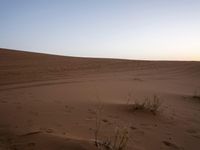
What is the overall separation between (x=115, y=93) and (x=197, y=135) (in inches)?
147

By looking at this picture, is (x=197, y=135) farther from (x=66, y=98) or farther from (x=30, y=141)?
(x=66, y=98)

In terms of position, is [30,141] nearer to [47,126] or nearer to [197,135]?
[47,126]

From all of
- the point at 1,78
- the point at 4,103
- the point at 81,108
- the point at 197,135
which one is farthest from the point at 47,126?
the point at 1,78

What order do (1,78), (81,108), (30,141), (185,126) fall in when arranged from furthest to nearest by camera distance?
(1,78)
(81,108)
(185,126)
(30,141)

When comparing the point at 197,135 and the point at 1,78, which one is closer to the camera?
the point at 197,135

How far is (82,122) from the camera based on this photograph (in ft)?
14.4

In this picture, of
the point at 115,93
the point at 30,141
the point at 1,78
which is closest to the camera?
the point at 30,141

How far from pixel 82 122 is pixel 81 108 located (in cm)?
100

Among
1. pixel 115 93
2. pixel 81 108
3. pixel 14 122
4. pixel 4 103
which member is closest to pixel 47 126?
pixel 14 122

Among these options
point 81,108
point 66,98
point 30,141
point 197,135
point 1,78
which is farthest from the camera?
point 1,78

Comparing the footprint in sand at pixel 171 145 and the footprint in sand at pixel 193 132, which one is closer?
the footprint in sand at pixel 171 145

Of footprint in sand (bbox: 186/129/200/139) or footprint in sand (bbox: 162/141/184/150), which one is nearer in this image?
footprint in sand (bbox: 162/141/184/150)

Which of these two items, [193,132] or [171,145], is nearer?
[171,145]

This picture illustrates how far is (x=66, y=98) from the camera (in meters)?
6.40
